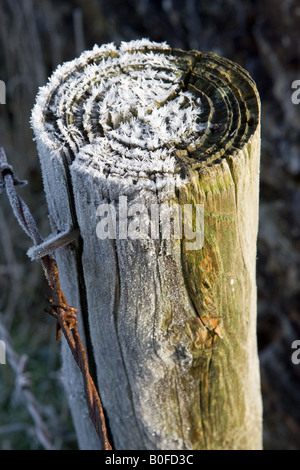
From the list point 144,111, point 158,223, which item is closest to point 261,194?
point 144,111

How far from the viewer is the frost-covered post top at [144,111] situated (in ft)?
3.73

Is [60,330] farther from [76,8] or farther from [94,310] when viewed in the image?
[76,8]

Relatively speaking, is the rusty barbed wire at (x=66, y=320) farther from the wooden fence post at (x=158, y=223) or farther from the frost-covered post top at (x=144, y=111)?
the frost-covered post top at (x=144, y=111)

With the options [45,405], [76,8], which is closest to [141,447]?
[45,405]

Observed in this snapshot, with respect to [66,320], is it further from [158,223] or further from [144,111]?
[144,111]

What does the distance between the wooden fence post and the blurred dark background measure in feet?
5.38

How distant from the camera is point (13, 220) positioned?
4047 mm

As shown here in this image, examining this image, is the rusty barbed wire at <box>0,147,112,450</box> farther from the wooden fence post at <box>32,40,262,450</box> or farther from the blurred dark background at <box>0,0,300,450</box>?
the blurred dark background at <box>0,0,300,450</box>

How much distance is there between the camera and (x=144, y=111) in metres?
1.23

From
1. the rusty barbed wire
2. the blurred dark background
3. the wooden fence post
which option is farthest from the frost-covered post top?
the blurred dark background

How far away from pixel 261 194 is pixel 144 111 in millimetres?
2056

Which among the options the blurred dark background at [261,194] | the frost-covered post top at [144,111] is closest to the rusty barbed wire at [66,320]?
the frost-covered post top at [144,111]

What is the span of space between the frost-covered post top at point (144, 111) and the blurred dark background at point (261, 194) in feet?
5.73

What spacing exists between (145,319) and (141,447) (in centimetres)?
51
